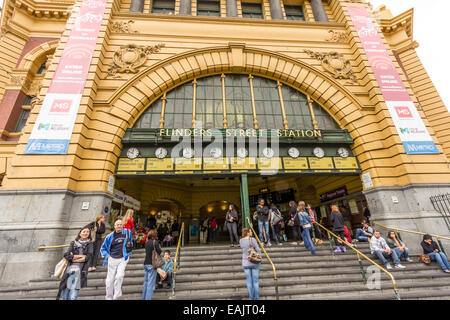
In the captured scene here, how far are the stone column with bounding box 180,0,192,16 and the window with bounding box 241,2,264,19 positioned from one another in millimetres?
4617

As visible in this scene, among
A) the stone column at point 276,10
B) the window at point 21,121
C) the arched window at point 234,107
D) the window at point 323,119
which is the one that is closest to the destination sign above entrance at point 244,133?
the arched window at point 234,107

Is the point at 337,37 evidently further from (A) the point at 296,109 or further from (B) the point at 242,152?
(B) the point at 242,152

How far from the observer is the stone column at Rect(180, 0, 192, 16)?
49.9 feet

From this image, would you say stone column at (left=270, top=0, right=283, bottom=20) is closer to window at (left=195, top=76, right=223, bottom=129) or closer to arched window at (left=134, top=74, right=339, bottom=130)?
arched window at (left=134, top=74, right=339, bottom=130)

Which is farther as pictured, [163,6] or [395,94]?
[163,6]

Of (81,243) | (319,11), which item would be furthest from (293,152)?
(319,11)

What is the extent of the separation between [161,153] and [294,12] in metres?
17.4

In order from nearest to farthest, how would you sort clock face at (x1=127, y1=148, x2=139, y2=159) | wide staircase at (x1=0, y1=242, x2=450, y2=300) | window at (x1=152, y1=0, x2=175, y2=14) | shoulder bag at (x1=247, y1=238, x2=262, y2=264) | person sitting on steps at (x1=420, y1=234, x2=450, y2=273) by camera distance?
shoulder bag at (x1=247, y1=238, x2=262, y2=264)
wide staircase at (x1=0, y1=242, x2=450, y2=300)
person sitting on steps at (x1=420, y1=234, x2=450, y2=273)
clock face at (x1=127, y1=148, x2=139, y2=159)
window at (x1=152, y1=0, x2=175, y2=14)

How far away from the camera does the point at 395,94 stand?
12367 mm

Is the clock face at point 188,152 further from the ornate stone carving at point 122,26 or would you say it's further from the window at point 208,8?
the window at point 208,8

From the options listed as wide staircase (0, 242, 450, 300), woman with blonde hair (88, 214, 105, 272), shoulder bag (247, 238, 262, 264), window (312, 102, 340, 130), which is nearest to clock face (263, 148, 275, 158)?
window (312, 102, 340, 130)

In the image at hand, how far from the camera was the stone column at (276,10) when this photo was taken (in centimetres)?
1577

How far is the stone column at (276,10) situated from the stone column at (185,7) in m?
6.68
